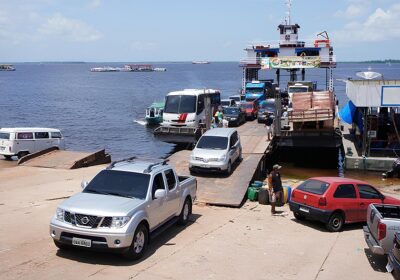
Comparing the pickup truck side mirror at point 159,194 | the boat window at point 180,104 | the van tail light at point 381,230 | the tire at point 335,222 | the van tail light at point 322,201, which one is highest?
the boat window at point 180,104

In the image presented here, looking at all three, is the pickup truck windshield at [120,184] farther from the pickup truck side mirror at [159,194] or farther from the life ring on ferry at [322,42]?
the life ring on ferry at [322,42]

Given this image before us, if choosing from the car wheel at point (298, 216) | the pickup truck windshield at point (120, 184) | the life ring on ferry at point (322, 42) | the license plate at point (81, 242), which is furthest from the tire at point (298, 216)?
the life ring on ferry at point (322, 42)

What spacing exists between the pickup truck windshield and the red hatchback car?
16.9 feet

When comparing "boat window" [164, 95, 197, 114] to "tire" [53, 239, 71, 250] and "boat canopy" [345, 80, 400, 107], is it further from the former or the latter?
"tire" [53, 239, 71, 250]

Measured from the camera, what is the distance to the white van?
93.3ft

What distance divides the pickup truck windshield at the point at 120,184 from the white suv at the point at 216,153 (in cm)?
900

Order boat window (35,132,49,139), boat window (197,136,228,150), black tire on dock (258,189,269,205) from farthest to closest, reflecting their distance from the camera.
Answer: boat window (35,132,49,139) → boat window (197,136,228,150) → black tire on dock (258,189,269,205)

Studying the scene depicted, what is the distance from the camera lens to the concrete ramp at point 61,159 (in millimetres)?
24891

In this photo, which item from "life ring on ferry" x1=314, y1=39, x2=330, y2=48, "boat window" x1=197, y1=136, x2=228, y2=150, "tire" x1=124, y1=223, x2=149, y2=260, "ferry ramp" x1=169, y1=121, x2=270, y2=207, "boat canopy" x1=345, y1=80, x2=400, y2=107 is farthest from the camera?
"life ring on ferry" x1=314, y1=39, x2=330, y2=48

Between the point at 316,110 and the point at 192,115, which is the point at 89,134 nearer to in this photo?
the point at 192,115

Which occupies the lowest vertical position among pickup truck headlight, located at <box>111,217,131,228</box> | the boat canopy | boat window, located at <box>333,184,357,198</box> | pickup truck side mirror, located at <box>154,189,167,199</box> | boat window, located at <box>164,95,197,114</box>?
boat window, located at <box>333,184,357,198</box>

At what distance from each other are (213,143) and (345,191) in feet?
27.0

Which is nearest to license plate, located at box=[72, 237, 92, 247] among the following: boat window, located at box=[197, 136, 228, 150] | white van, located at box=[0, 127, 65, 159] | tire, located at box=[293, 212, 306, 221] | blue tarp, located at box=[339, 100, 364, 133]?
tire, located at box=[293, 212, 306, 221]

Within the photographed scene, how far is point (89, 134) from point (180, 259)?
40523mm
